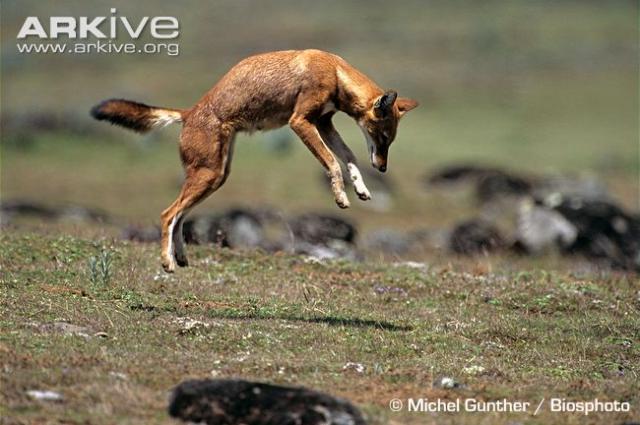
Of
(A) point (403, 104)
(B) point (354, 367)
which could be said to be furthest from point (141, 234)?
(B) point (354, 367)

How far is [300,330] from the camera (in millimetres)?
11875

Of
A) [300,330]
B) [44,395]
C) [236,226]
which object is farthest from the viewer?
[236,226]

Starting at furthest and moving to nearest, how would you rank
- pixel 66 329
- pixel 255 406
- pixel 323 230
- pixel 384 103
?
pixel 323 230 → pixel 384 103 → pixel 66 329 → pixel 255 406

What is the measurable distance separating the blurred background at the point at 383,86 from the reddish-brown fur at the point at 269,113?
6244mm

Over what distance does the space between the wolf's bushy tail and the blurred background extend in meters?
5.66

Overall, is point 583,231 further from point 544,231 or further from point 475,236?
Answer: point 475,236

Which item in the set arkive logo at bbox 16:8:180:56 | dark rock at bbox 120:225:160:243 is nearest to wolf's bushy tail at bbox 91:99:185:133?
dark rock at bbox 120:225:160:243

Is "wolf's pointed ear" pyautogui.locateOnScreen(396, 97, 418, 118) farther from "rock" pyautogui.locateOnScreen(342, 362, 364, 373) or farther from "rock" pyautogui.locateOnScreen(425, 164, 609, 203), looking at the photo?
"rock" pyautogui.locateOnScreen(425, 164, 609, 203)

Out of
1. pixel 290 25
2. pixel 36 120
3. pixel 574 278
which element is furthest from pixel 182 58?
pixel 574 278

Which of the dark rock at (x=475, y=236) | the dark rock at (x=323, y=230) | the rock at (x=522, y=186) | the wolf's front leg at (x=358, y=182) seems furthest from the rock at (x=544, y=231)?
the wolf's front leg at (x=358, y=182)

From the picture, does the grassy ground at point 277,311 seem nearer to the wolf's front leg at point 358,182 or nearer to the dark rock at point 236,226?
the wolf's front leg at point 358,182

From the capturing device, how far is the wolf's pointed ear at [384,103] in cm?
1300

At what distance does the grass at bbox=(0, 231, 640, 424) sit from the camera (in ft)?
32.0

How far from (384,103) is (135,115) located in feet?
10.0
